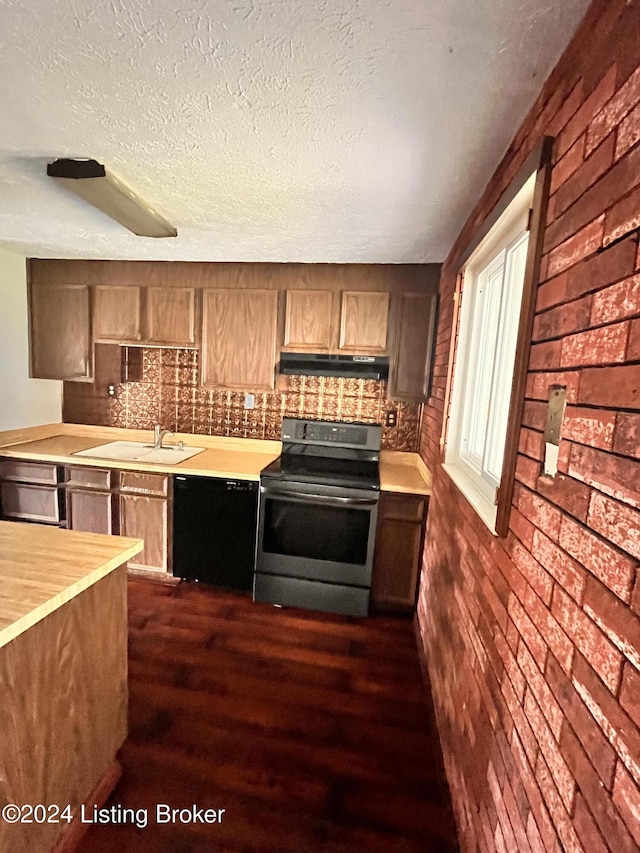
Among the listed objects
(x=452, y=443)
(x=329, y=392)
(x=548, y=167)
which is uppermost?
(x=548, y=167)

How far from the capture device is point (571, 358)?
84cm

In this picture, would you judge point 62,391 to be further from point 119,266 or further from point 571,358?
point 571,358

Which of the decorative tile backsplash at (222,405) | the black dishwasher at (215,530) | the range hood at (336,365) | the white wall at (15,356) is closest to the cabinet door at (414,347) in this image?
the range hood at (336,365)

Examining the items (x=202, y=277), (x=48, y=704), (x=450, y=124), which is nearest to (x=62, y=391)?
(x=202, y=277)

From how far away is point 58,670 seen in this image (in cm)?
115

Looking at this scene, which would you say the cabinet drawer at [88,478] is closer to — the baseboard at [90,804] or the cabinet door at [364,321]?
the baseboard at [90,804]

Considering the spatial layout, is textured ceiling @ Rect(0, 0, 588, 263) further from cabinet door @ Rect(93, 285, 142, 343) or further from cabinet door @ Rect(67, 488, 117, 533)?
cabinet door @ Rect(67, 488, 117, 533)

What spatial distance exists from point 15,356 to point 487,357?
3.23 m

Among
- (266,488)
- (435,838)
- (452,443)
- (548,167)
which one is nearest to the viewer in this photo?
(548,167)

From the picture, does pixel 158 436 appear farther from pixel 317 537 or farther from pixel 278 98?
pixel 278 98

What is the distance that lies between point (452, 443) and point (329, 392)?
1206mm

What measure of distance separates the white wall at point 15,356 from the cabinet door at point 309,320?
201 cm

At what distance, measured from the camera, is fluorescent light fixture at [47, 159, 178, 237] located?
1.53 m

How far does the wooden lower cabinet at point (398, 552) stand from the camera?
2.51 metres
